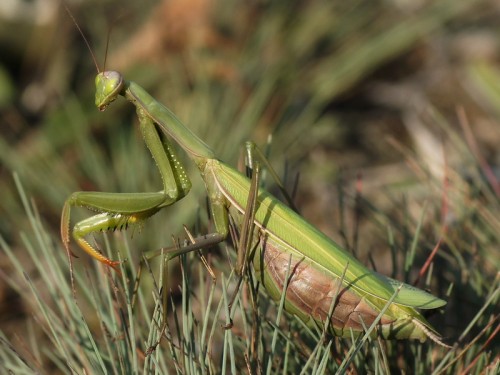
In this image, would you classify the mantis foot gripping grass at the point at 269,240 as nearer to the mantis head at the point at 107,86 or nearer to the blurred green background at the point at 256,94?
the mantis head at the point at 107,86

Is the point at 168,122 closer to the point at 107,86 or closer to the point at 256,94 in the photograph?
the point at 107,86

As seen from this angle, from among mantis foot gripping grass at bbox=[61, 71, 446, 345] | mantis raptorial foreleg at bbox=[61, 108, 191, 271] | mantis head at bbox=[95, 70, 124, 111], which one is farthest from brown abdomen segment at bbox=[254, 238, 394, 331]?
mantis head at bbox=[95, 70, 124, 111]

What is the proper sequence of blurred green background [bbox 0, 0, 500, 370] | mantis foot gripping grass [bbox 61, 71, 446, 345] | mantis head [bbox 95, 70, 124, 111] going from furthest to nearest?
blurred green background [bbox 0, 0, 500, 370] < mantis head [bbox 95, 70, 124, 111] < mantis foot gripping grass [bbox 61, 71, 446, 345]

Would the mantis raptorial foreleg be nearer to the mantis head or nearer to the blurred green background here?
the mantis head

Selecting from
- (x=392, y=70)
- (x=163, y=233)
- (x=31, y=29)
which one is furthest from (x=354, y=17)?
(x=163, y=233)

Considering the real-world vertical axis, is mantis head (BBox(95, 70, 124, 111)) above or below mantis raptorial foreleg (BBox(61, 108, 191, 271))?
above
